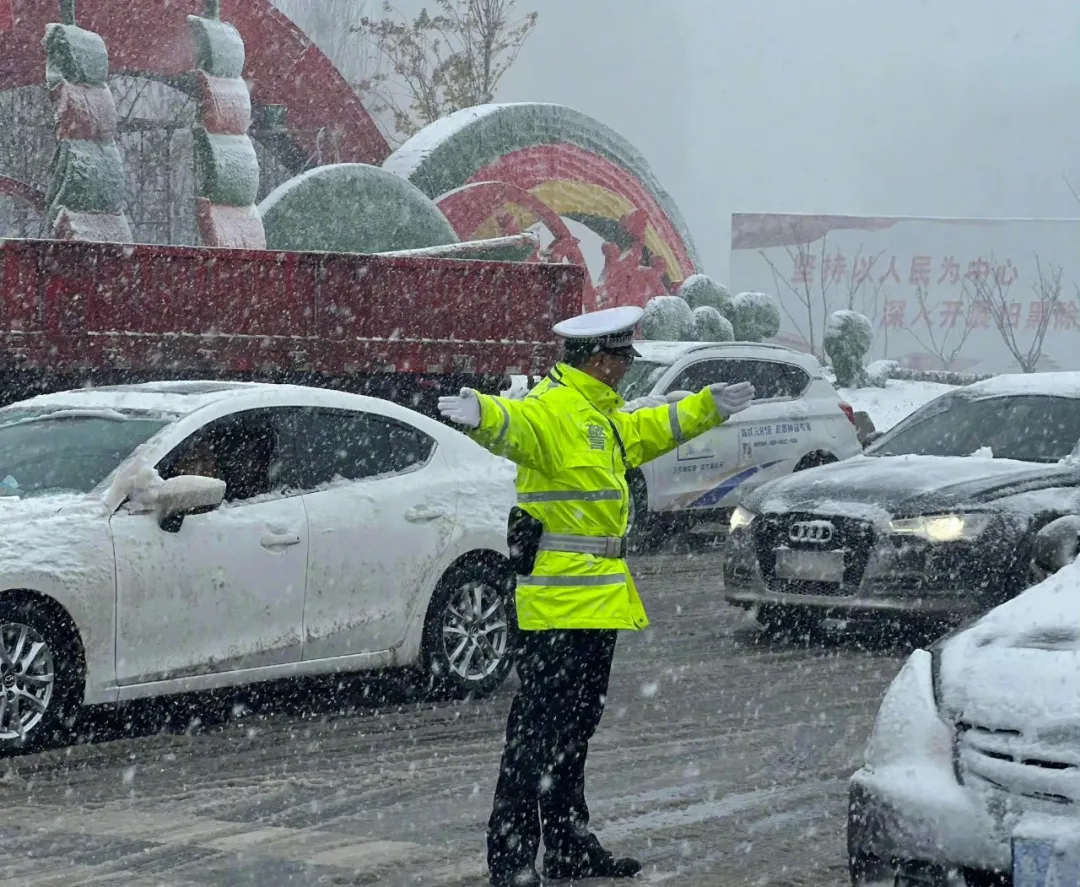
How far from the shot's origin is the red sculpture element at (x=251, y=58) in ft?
91.1

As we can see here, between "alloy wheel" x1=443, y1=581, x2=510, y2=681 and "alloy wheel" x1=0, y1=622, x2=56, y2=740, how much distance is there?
2105mm

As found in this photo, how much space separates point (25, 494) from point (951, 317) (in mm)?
42475

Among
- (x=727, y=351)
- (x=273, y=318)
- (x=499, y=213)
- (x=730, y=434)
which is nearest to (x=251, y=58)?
(x=499, y=213)

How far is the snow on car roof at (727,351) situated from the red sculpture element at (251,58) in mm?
14113

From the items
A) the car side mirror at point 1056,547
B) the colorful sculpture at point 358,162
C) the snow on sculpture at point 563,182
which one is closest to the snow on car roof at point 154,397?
the car side mirror at point 1056,547

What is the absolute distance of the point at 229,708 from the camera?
344 inches

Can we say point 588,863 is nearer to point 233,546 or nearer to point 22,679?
point 22,679

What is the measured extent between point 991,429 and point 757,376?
5.45 m

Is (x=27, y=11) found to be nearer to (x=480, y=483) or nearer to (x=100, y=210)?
(x=100, y=210)

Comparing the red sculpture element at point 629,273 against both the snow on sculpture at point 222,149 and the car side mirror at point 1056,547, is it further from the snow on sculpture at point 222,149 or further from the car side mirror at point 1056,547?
the car side mirror at point 1056,547

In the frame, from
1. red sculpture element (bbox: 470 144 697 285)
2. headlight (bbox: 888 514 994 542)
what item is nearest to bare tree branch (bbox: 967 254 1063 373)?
red sculpture element (bbox: 470 144 697 285)

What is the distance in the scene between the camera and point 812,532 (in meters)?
10.4

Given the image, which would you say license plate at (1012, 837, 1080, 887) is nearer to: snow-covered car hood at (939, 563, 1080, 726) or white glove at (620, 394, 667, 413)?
snow-covered car hood at (939, 563, 1080, 726)

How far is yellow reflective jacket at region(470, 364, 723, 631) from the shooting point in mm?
5562
